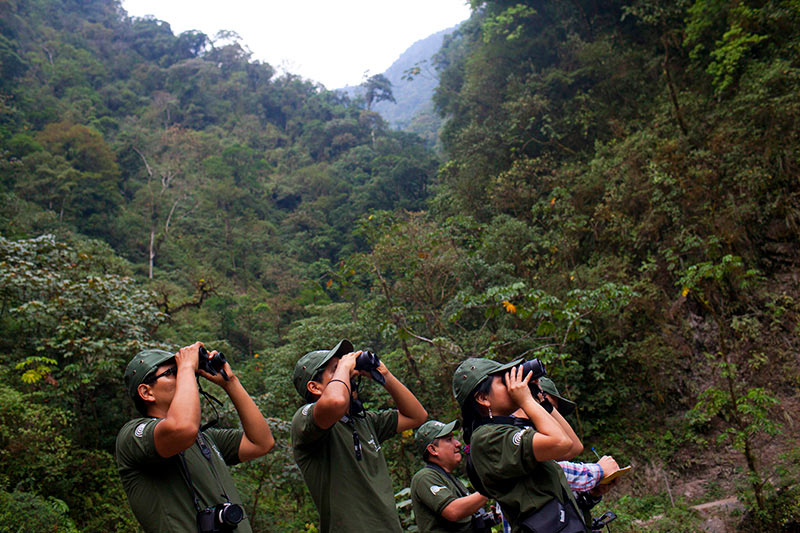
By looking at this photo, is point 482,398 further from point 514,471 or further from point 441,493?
point 441,493

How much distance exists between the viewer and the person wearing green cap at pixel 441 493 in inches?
92.1

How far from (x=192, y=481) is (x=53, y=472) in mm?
3929

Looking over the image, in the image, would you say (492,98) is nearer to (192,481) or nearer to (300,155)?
(192,481)

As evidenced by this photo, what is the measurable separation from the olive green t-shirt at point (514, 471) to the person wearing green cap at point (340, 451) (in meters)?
0.50

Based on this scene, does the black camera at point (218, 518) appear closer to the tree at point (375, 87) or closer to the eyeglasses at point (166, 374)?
the eyeglasses at point (166, 374)

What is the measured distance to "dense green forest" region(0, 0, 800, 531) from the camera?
199 inches

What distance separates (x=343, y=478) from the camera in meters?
2.03

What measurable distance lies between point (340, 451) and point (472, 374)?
67 cm

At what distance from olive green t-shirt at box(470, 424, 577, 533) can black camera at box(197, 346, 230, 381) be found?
1.02 m

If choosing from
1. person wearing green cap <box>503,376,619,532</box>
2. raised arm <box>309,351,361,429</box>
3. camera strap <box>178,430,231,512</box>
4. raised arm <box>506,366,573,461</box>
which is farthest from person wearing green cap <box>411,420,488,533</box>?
camera strap <box>178,430,231,512</box>

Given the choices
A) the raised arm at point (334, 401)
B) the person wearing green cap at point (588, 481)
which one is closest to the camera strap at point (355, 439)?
the raised arm at point (334, 401)

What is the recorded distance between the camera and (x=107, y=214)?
18.6m

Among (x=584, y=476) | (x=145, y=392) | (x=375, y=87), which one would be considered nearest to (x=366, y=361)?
(x=145, y=392)

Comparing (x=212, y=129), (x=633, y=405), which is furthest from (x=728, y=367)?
(x=212, y=129)
